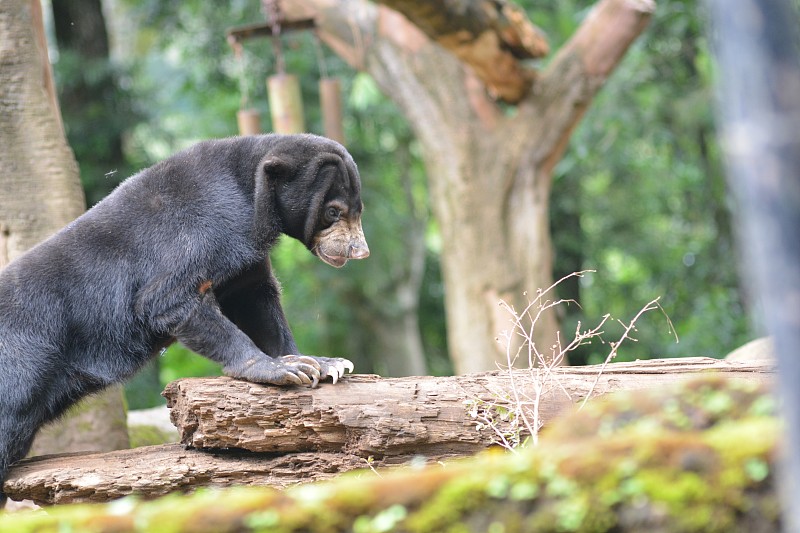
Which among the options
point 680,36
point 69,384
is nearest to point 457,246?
point 69,384

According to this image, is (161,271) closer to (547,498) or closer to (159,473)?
(159,473)

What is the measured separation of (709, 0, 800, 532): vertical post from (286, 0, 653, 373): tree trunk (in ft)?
19.5

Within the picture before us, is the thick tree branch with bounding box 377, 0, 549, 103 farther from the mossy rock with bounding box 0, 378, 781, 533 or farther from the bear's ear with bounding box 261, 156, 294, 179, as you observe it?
the mossy rock with bounding box 0, 378, 781, 533

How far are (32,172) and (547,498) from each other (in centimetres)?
481

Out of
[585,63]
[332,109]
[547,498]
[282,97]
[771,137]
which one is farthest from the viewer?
[585,63]

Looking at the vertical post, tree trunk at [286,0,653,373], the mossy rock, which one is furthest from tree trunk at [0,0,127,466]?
the vertical post

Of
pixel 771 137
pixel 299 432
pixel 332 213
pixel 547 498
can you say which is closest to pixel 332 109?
pixel 332 213

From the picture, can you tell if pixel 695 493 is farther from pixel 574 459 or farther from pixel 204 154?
pixel 204 154

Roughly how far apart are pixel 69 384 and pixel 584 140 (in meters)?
6.79

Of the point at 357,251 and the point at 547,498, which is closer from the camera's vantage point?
the point at 547,498

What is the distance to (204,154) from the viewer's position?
4.75 meters

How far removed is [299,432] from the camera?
433 centimetres

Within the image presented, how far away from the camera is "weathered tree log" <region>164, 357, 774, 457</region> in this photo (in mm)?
4281

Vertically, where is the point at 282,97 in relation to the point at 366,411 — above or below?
above
